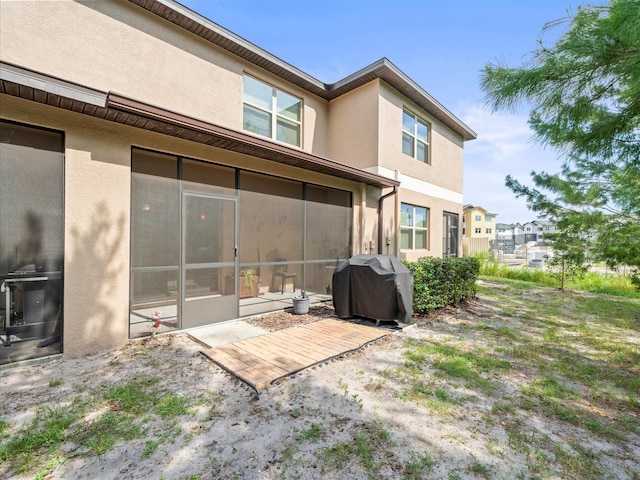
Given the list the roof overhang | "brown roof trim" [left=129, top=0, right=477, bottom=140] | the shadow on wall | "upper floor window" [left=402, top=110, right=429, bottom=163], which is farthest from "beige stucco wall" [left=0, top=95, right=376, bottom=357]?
"upper floor window" [left=402, top=110, right=429, bottom=163]

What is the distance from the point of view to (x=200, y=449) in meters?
2.30

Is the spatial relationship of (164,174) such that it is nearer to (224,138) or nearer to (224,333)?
(224,138)

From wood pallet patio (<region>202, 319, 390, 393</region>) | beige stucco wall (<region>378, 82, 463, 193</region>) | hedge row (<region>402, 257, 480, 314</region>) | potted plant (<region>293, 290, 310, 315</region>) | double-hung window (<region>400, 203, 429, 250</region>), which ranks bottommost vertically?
wood pallet patio (<region>202, 319, 390, 393</region>)

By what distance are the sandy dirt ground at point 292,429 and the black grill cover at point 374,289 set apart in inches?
68.6

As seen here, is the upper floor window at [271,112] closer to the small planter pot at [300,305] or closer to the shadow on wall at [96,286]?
the shadow on wall at [96,286]

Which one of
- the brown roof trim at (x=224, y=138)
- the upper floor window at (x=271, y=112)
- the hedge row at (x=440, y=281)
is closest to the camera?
the brown roof trim at (x=224, y=138)

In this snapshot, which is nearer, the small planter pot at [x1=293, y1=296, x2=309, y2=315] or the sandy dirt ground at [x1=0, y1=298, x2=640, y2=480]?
the sandy dirt ground at [x1=0, y1=298, x2=640, y2=480]

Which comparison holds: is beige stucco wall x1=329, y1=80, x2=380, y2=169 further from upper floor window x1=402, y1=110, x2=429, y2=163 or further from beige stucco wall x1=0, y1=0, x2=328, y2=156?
beige stucco wall x1=0, y1=0, x2=328, y2=156

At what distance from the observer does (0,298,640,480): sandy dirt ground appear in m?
2.11

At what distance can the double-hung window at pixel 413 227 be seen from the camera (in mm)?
9406

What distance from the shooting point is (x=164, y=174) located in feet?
15.8

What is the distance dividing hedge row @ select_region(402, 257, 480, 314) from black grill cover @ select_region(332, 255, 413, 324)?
0.67 metres

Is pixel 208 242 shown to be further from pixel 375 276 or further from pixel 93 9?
pixel 93 9

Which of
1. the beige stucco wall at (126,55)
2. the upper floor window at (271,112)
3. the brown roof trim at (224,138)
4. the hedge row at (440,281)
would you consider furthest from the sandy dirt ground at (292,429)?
the upper floor window at (271,112)
